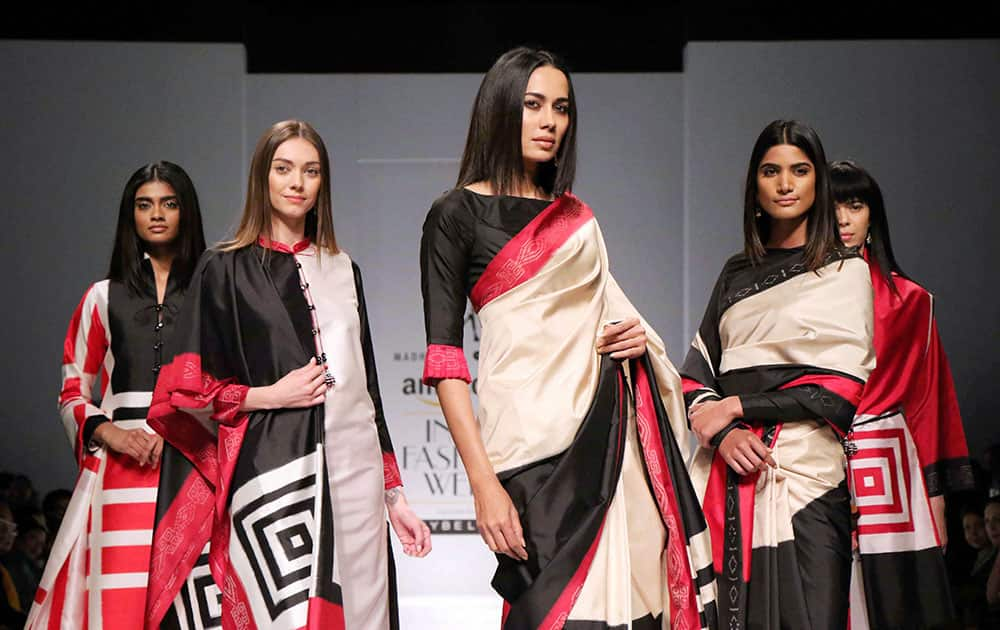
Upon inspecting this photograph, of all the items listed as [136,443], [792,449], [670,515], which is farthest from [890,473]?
[136,443]

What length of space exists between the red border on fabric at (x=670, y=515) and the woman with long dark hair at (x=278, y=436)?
0.60 meters

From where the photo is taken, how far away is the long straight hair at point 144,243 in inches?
122

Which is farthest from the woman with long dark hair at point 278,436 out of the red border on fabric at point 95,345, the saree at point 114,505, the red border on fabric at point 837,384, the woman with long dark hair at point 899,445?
the woman with long dark hair at point 899,445

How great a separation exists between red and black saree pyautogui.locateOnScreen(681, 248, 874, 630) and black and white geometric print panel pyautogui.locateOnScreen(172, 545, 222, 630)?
3.59ft

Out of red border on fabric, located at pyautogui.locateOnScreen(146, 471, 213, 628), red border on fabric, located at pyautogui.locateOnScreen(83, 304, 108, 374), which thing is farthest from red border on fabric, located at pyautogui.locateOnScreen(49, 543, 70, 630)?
red border on fabric, located at pyautogui.locateOnScreen(146, 471, 213, 628)

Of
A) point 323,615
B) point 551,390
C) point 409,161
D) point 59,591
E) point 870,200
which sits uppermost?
point 409,161

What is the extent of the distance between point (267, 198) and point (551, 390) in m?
0.87

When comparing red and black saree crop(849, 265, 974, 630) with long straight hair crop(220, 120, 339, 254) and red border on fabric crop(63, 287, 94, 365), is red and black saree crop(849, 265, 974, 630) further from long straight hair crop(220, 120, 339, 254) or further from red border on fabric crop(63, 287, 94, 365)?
red border on fabric crop(63, 287, 94, 365)

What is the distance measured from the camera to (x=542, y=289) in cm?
208

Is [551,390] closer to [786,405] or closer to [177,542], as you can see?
[786,405]

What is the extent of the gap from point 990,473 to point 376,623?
2.96 metres

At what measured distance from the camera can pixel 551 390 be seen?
2025 millimetres

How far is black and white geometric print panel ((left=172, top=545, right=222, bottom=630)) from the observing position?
8.08 ft

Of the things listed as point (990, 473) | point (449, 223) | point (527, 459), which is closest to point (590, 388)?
point (527, 459)
